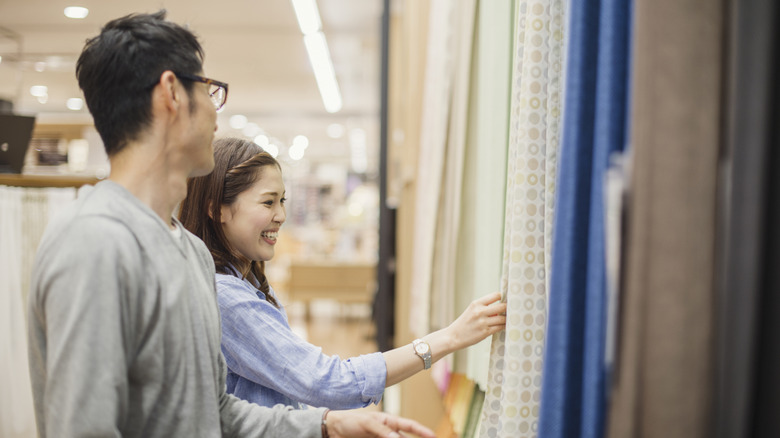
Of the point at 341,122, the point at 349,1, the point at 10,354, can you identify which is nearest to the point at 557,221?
the point at 10,354

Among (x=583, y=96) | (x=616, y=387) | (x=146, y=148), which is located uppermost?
(x=583, y=96)

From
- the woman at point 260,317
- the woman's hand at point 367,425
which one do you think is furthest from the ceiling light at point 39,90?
the woman's hand at point 367,425

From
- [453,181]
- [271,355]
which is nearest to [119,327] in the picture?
[271,355]

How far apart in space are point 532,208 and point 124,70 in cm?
80

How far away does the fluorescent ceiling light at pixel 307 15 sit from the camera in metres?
5.67

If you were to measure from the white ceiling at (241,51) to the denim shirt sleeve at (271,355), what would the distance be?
1.46ft

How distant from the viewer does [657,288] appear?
796 mm

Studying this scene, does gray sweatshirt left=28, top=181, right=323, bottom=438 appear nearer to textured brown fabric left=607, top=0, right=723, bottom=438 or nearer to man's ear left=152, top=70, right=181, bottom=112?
man's ear left=152, top=70, right=181, bottom=112

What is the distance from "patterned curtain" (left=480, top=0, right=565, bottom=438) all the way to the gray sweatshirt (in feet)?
1.94

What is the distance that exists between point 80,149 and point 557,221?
3730 mm

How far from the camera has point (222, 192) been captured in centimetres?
138

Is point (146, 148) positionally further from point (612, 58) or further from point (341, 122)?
point (341, 122)

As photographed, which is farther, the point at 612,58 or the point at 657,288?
the point at 612,58

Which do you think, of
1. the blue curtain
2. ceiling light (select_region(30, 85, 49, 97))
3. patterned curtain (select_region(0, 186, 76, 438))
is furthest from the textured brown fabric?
patterned curtain (select_region(0, 186, 76, 438))
